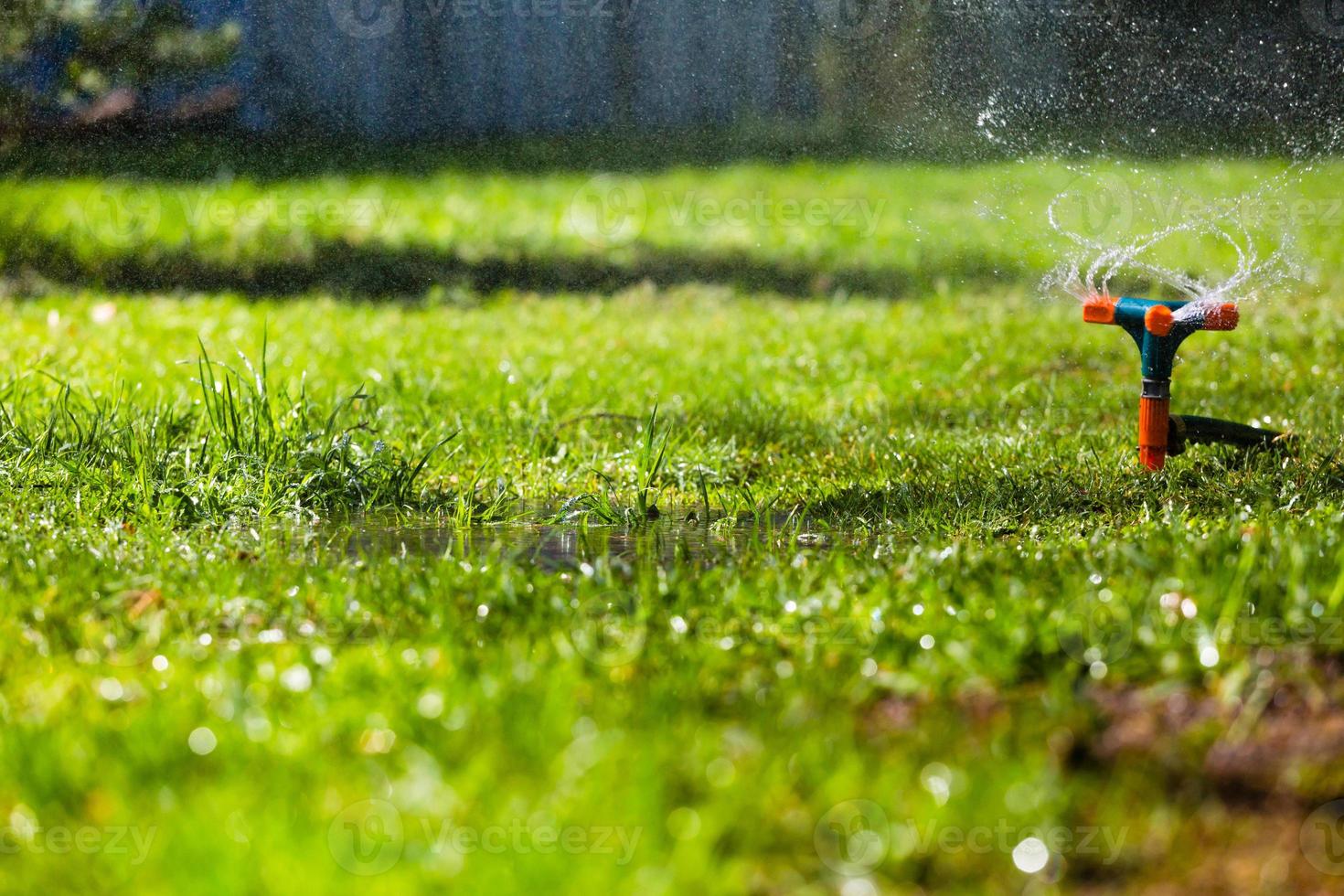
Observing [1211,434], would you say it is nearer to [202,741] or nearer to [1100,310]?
[1100,310]

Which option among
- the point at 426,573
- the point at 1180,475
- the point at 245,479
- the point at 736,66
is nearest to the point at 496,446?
the point at 245,479

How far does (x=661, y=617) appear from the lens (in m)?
2.76

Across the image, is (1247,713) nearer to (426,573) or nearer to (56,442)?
(426,573)

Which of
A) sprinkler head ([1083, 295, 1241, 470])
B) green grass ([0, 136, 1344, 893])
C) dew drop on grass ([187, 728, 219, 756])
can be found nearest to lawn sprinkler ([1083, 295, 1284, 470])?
sprinkler head ([1083, 295, 1241, 470])

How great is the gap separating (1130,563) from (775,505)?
1329 mm

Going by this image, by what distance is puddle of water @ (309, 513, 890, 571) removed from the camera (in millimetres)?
3260

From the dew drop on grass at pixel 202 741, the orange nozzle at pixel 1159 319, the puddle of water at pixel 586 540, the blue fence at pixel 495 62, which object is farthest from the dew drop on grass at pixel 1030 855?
the blue fence at pixel 495 62

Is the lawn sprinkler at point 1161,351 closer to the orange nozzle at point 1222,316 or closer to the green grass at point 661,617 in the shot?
the orange nozzle at point 1222,316

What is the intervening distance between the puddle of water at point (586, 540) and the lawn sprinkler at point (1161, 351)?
967 millimetres

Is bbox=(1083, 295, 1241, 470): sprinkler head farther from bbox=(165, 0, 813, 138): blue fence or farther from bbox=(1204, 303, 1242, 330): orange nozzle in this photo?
bbox=(165, 0, 813, 138): blue fence

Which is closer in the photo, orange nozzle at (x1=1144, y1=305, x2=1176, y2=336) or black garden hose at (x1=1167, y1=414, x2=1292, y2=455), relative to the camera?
orange nozzle at (x1=1144, y1=305, x2=1176, y2=336)

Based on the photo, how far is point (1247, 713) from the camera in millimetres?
2162

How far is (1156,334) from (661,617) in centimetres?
178

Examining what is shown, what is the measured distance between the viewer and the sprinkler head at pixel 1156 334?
3.75 meters
